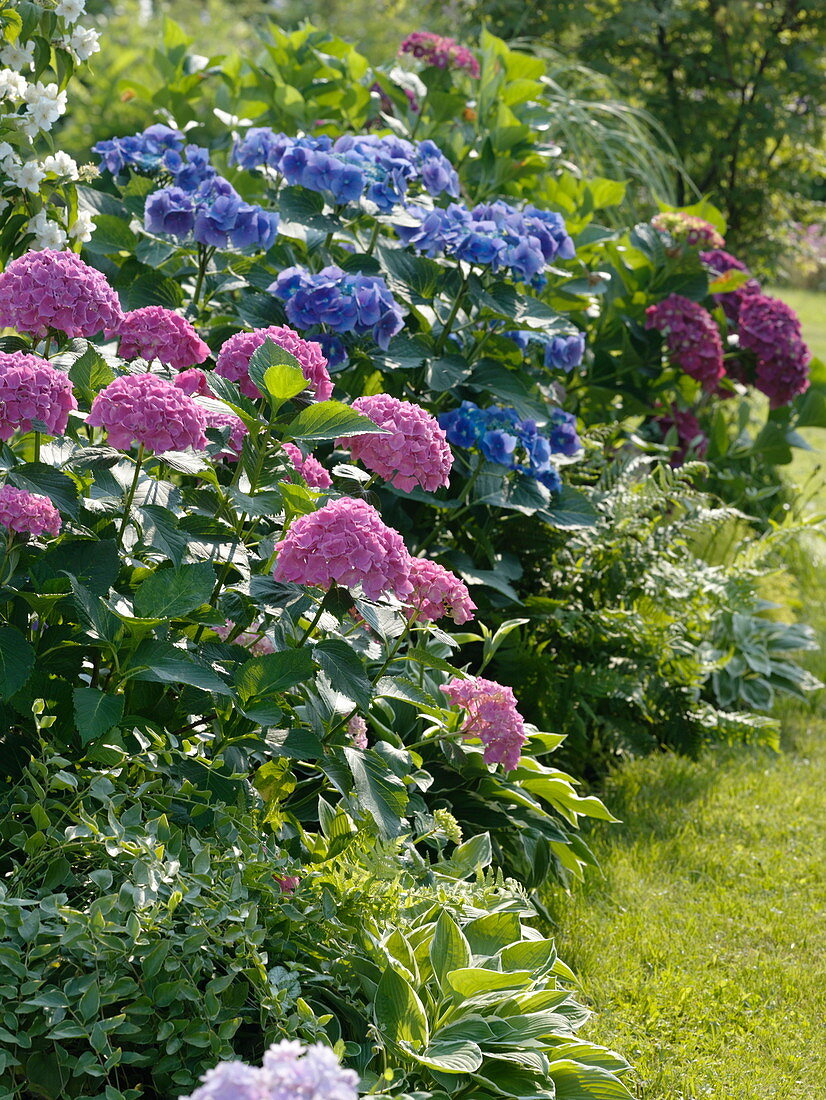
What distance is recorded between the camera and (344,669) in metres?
1.78

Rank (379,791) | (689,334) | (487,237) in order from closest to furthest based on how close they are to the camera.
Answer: (379,791) → (487,237) → (689,334)

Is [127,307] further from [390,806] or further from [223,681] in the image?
[390,806]

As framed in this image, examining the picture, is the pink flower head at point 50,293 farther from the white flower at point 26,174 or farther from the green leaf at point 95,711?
the green leaf at point 95,711

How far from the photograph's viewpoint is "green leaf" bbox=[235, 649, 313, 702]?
1.74 meters

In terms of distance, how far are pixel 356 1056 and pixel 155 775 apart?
537 millimetres

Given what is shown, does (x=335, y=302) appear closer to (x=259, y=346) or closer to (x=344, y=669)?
(x=259, y=346)

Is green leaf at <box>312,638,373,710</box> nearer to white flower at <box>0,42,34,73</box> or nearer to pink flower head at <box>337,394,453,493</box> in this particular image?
pink flower head at <box>337,394,453,493</box>

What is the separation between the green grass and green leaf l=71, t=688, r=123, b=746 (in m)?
1.19

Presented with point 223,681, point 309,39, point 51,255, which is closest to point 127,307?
point 51,255

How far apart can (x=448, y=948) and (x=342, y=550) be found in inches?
26.0

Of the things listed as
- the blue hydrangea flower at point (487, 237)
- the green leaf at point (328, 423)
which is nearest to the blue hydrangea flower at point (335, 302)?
the blue hydrangea flower at point (487, 237)

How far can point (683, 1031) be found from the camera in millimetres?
2229

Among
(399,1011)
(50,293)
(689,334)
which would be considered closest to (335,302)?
(50,293)

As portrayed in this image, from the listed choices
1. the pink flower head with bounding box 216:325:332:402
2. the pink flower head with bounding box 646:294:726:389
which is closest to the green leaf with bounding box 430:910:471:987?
the pink flower head with bounding box 216:325:332:402
